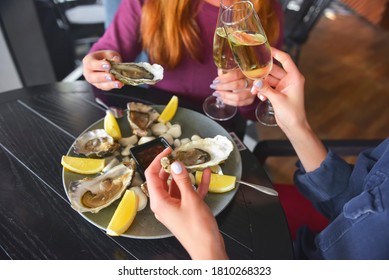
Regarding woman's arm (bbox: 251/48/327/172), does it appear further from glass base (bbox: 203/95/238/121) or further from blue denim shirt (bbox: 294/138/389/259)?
glass base (bbox: 203/95/238/121)

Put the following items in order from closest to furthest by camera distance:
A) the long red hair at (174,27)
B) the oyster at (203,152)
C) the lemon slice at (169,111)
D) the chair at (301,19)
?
1. the oyster at (203,152)
2. the lemon slice at (169,111)
3. the long red hair at (174,27)
4. the chair at (301,19)

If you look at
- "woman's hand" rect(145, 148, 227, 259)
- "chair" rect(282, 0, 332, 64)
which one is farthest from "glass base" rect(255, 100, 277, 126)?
"chair" rect(282, 0, 332, 64)

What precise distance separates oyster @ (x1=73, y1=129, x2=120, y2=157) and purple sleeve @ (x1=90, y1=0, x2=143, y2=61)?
15.8 inches

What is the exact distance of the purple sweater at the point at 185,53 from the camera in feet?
3.71

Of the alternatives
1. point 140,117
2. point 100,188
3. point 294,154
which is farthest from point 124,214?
Answer: point 294,154

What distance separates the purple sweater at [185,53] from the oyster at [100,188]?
0.43m

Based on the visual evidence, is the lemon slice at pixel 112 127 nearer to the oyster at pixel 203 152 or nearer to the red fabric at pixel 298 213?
the oyster at pixel 203 152

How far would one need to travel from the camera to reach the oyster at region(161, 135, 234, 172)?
0.81m

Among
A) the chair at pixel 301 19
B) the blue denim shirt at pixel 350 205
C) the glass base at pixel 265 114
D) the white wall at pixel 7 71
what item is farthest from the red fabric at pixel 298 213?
the white wall at pixel 7 71

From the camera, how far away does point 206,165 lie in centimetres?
79

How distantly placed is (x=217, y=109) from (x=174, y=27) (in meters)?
0.30
